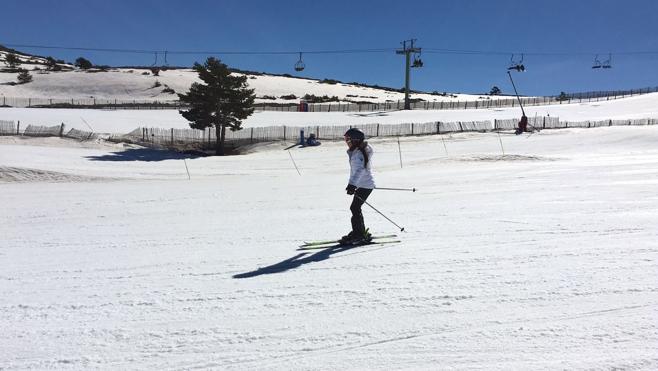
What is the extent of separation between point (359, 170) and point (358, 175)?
0.08 meters

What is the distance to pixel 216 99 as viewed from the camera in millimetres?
36625

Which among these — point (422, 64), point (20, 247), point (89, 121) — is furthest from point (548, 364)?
point (422, 64)

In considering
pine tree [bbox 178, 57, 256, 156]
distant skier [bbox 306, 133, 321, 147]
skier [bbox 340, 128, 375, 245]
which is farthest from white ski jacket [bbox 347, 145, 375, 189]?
distant skier [bbox 306, 133, 321, 147]

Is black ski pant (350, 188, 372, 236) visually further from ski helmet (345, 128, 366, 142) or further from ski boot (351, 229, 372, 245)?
ski helmet (345, 128, 366, 142)

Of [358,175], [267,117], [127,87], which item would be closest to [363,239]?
[358,175]

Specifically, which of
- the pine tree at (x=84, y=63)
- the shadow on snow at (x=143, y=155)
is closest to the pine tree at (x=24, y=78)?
the pine tree at (x=84, y=63)

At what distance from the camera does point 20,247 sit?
816cm

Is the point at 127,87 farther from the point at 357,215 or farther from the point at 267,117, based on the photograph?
the point at 357,215

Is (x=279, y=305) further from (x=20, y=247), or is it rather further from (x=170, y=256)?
(x=20, y=247)

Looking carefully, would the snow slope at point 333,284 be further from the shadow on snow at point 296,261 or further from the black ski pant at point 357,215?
the black ski pant at point 357,215

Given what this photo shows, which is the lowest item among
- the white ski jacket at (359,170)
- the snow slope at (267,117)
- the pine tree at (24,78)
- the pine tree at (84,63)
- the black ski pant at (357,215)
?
the black ski pant at (357,215)

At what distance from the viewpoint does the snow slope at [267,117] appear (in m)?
46.1

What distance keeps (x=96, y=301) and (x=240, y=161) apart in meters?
25.9

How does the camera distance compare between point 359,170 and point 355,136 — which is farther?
point 359,170
